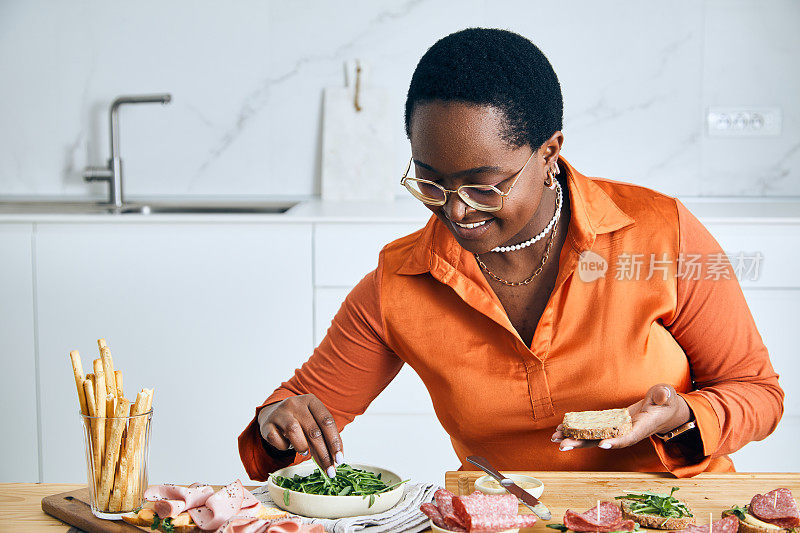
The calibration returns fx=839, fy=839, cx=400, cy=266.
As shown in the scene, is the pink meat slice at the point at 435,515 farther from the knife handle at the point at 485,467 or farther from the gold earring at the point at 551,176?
the gold earring at the point at 551,176

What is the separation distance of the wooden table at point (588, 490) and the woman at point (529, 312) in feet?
0.17

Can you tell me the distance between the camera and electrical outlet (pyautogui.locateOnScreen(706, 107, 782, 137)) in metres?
2.95

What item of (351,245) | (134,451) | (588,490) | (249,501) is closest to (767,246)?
(351,245)

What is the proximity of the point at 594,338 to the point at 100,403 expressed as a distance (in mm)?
786

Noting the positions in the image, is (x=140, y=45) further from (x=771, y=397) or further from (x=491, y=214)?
(x=771, y=397)

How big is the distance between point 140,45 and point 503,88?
2.17m

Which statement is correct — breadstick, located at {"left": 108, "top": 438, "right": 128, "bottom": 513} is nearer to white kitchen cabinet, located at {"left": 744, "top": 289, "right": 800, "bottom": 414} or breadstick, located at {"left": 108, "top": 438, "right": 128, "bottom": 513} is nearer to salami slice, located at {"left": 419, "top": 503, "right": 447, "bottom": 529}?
salami slice, located at {"left": 419, "top": 503, "right": 447, "bottom": 529}

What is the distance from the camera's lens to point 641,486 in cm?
128

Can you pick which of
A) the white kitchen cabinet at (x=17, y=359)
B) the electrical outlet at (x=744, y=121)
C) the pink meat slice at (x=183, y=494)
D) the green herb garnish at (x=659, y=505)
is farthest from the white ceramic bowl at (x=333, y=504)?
the electrical outlet at (x=744, y=121)

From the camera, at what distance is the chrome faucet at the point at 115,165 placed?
9.72ft

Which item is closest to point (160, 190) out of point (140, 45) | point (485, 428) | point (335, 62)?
point (140, 45)

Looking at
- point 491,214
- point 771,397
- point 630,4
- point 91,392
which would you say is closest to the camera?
→ point 91,392

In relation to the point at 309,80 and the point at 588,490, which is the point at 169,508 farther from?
the point at 309,80

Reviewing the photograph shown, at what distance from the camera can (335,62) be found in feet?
9.94
